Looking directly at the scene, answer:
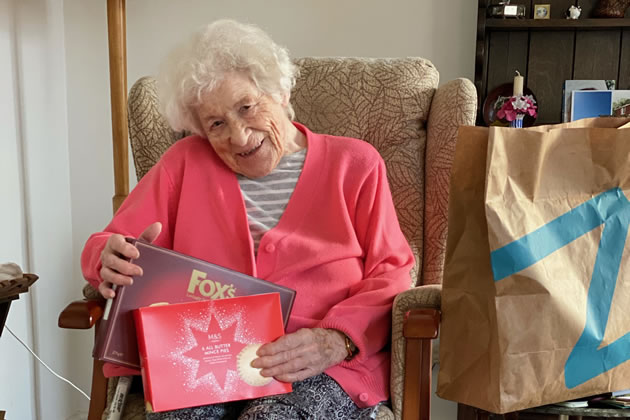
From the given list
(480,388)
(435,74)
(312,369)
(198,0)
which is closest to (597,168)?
(480,388)

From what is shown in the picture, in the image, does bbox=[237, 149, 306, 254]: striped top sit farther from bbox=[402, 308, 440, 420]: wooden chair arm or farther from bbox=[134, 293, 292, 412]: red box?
bbox=[402, 308, 440, 420]: wooden chair arm

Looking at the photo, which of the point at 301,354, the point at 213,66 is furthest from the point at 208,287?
the point at 213,66

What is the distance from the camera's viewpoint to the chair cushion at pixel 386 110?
5.36 feet

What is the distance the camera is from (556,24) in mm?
1947

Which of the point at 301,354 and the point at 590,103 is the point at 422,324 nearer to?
the point at 301,354

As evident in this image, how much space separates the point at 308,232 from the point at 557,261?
52 centimetres

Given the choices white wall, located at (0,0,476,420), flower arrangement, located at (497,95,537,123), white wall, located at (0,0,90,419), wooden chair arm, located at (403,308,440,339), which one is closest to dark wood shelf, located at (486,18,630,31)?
white wall, located at (0,0,476,420)

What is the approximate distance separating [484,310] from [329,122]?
78 cm

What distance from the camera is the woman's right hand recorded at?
3.60ft

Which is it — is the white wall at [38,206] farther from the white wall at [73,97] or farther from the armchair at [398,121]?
the armchair at [398,121]

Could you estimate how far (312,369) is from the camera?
1177 mm

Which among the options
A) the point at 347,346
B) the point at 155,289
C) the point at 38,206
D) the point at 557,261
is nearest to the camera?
the point at 557,261

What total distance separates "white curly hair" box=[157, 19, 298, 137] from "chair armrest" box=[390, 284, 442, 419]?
0.50 m

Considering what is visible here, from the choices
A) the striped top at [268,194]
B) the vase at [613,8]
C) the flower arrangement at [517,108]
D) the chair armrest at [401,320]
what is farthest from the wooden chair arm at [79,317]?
the vase at [613,8]
